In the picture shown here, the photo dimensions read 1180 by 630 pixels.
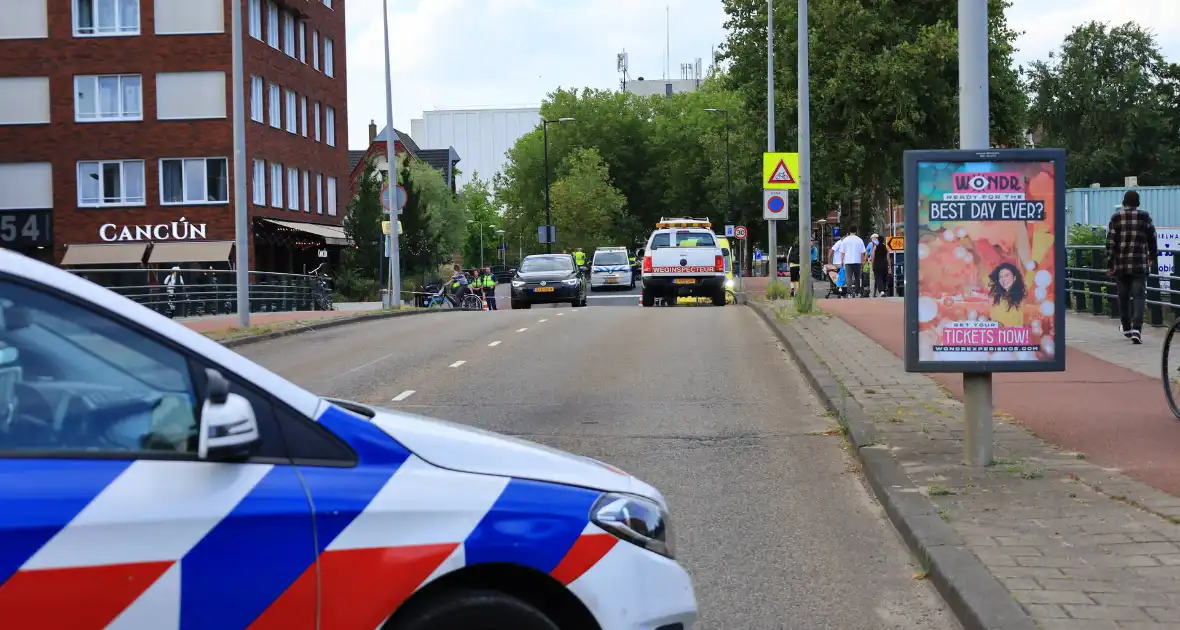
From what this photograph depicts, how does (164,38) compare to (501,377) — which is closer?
(501,377)

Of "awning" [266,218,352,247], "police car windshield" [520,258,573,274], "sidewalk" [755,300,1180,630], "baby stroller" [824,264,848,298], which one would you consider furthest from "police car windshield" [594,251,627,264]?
"sidewalk" [755,300,1180,630]

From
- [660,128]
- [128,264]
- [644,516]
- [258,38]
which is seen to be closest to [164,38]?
[258,38]

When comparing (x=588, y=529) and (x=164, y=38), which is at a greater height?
(x=164, y=38)

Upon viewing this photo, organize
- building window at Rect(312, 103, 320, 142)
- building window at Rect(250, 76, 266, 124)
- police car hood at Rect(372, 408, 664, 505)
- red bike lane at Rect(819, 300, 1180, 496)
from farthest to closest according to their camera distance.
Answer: building window at Rect(312, 103, 320, 142), building window at Rect(250, 76, 266, 124), red bike lane at Rect(819, 300, 1180, 496), police car hood at Rect(372, 408, 664, 505)

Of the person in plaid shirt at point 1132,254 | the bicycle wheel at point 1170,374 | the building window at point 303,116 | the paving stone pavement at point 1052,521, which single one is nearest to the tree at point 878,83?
the building window at point 303,116

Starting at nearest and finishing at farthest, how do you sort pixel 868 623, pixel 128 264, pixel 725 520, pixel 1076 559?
pixel 868 623
pixel 1076 559
pixel 725 520
pixel 128 264

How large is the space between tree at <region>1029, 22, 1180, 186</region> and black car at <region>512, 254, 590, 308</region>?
179ft

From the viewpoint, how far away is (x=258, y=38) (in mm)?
48312

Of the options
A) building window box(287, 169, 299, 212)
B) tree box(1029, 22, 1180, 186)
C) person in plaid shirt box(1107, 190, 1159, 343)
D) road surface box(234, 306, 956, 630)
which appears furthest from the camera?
tree box(1029, 22, 1180, 186)

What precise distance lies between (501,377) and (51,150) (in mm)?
37065

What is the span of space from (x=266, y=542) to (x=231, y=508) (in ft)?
0.38

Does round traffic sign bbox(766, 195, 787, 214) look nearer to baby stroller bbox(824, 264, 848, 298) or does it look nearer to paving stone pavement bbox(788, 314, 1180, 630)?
baby stroller bbox(824, 264, 848, 298)

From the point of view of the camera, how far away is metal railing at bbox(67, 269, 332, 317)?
26.2 metres

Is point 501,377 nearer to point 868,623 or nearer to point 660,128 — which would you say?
point 868,623
